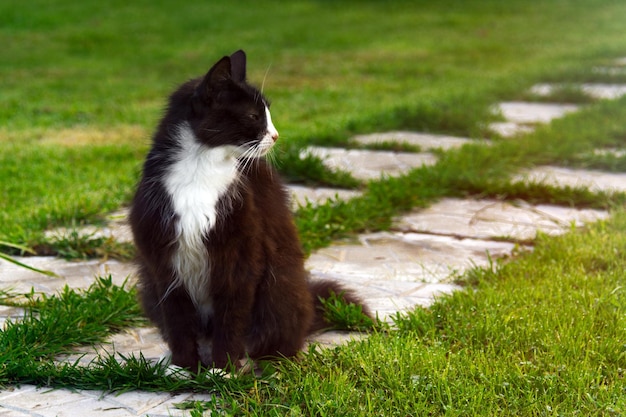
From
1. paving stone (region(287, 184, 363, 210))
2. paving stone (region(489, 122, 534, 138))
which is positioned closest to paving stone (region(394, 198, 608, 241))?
paving stone (region(287, 184, 363, 210))

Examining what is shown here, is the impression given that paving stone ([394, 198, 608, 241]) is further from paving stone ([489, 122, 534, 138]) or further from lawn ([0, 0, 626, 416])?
paving stone ([489, 122, 534, 138])

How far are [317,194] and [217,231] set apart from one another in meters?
2.53

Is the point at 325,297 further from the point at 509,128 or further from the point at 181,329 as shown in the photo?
the point at 509,128

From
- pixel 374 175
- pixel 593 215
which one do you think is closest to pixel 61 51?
pixel 374 175

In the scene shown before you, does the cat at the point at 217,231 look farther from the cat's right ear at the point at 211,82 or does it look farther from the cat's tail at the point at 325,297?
the cat's tail at the point at 325,297

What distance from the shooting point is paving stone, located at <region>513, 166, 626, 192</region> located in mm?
5314

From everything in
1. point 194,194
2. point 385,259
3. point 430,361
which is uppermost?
point 194,194

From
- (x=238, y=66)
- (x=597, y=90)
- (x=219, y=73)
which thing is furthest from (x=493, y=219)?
(x=597, y=90)

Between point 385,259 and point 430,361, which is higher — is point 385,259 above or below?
below

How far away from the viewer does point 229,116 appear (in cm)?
288

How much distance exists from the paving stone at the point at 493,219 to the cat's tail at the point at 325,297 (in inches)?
49.2

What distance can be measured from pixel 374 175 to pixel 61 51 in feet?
24.3

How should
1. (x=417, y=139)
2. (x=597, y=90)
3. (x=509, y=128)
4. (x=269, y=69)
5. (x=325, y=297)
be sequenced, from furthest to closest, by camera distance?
1. (x=269, y=69)
2. (x=597, y=90)
3. (x=509, y=128)
4. (x=417, y=139)
5. (x=325, y=297)

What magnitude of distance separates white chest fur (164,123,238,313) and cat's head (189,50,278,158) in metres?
0.04
